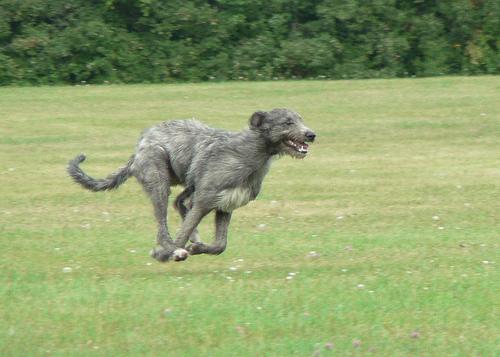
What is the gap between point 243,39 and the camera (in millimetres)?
29000

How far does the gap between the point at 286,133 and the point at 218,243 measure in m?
1.12

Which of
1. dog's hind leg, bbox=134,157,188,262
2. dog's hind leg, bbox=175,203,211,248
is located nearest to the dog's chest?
dog's hind leg, bbox=175,203,211,248

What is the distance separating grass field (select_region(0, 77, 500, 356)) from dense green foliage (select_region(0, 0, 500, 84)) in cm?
579

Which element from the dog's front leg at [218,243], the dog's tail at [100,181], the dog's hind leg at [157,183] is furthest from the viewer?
the dog's tail at [100,181]

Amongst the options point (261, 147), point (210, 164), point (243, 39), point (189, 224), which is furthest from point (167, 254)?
point (243, 39)

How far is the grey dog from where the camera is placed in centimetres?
967

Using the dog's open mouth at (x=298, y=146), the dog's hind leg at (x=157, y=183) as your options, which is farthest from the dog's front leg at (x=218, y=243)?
the dog's open mouth at (x=298, y=146)

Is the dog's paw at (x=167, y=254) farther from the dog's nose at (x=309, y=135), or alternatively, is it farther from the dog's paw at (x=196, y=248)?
the dog's nose at (x=309, y=135)

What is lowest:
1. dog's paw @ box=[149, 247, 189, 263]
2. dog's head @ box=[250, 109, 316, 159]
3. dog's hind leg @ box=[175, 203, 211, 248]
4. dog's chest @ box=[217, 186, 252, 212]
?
dog's paw @ box=[149, 247, 189, 263]

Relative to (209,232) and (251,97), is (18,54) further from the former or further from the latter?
(209,232)

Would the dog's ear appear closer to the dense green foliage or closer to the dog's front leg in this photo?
the dog's front leg

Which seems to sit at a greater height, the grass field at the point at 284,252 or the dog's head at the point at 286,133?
the dog's head at the point at 286,133

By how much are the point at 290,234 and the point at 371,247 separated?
1.09 m

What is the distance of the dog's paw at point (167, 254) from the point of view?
9.55 meters
